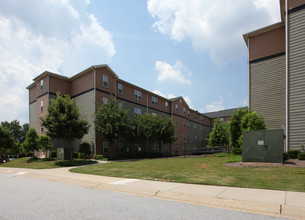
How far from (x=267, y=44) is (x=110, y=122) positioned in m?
20.0

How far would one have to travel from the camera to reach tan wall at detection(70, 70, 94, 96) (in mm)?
29220

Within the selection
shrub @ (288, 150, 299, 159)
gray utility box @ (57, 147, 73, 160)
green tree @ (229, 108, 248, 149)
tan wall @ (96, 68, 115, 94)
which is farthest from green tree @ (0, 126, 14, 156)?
shrub @ (288, 150, 299, 159)

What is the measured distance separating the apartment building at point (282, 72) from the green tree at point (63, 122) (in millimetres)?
18862

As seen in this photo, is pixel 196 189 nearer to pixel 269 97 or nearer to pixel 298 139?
pixel 298 139

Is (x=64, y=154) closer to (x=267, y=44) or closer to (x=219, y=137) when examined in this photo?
A: (x=267, y=44)

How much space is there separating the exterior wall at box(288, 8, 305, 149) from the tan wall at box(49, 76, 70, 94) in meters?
29.0

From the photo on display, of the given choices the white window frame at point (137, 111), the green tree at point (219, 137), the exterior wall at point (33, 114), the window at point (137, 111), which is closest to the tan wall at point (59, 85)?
the exterior wall at point (33, 114)

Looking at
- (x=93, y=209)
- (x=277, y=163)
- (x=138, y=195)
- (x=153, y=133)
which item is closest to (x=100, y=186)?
(x=138, y=195)

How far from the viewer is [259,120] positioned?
19.2 m

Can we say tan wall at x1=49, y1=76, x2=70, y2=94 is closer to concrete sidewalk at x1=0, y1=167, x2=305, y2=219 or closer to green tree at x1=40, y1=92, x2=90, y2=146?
green tree at x1=40, y1=92, x2=90, y2=146

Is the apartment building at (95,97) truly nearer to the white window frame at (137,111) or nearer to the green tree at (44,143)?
the white window frame at (137,111)

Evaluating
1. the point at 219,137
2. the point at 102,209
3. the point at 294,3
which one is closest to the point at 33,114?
the point at 219,137

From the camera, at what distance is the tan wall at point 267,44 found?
21305mm

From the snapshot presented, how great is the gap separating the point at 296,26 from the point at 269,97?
6899 mm
